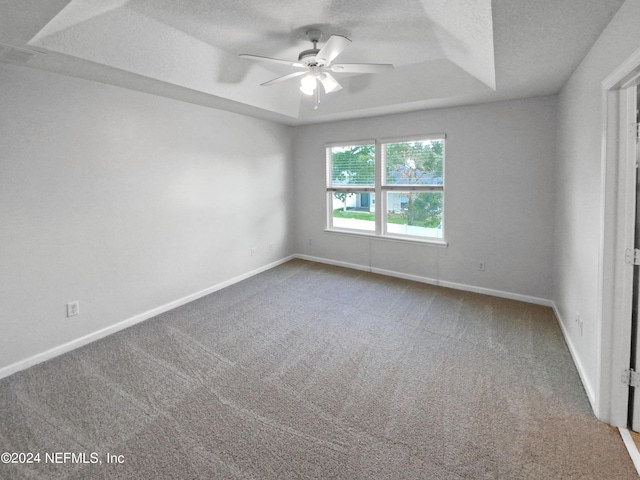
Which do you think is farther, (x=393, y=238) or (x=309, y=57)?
(x=393, y=238)

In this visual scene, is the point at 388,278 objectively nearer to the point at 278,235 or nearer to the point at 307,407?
the point at 278,235

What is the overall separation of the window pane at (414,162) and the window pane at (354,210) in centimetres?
48

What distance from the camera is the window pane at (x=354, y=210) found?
4.98 metres

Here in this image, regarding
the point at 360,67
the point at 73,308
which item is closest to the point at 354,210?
the point at 360,67

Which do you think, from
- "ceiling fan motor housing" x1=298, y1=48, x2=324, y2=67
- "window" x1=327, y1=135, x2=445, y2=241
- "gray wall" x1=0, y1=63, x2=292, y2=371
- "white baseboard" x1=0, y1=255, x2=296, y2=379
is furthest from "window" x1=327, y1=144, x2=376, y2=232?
"ceiling fan motor housing" x1=298, y1=48, x2=324, y2=67

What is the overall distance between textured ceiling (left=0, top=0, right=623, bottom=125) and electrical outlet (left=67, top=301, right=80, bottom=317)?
1.96 meters

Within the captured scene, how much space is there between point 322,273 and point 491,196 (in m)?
2.54

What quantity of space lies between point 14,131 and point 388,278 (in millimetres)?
4270

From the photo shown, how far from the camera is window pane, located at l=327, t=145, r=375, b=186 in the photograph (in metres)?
4.84

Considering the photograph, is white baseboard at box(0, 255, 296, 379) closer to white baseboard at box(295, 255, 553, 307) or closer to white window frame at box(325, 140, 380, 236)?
white baseboard at box(295, 255, 553, 307)

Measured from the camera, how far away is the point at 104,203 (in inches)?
119

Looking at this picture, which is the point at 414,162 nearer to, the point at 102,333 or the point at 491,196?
the point at 491,196

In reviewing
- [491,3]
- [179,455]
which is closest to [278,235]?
[179,455]

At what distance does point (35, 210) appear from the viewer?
8.43 ft
